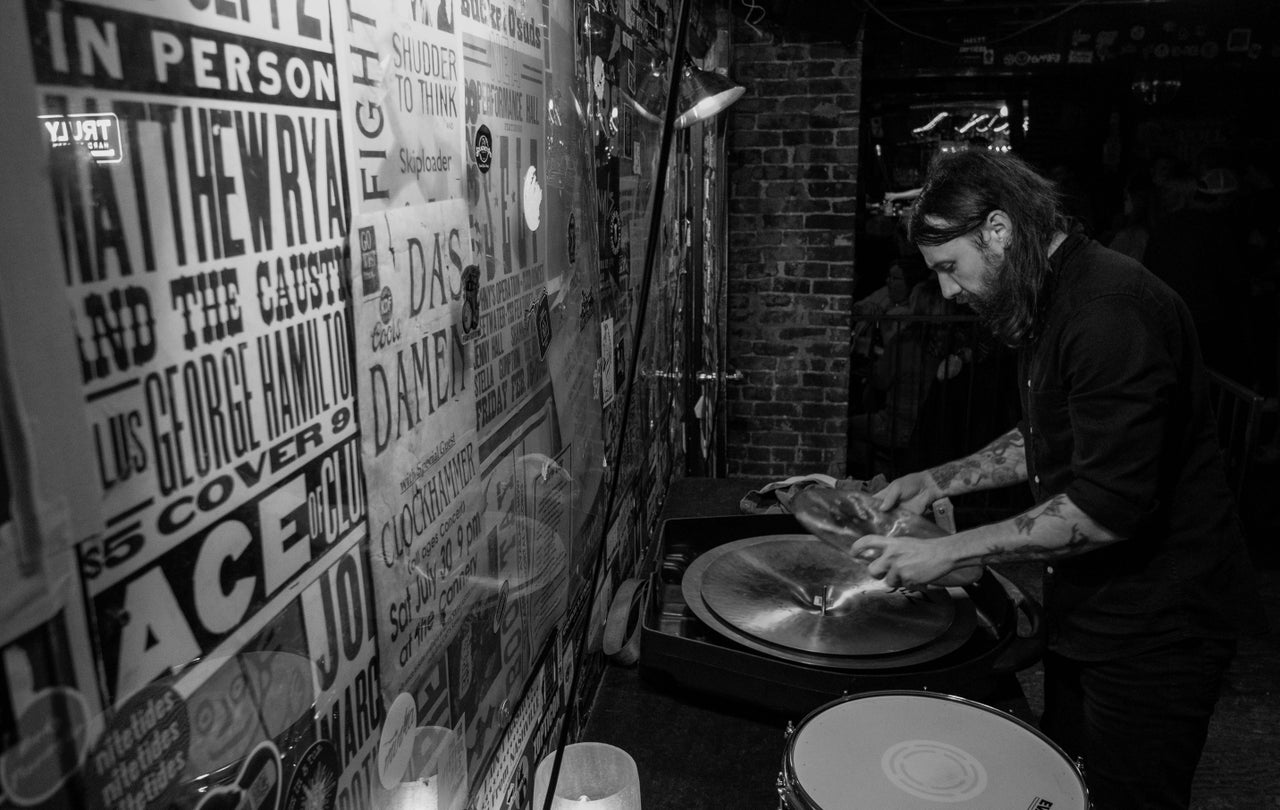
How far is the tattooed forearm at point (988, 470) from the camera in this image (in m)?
2.16

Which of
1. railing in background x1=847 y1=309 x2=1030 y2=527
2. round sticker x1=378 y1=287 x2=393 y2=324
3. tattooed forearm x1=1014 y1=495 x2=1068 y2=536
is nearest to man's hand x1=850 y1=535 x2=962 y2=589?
tattooed forearm x1=1014 y1=495 x2=1068 y2=536

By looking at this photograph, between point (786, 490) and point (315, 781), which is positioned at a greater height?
point (315, 781)

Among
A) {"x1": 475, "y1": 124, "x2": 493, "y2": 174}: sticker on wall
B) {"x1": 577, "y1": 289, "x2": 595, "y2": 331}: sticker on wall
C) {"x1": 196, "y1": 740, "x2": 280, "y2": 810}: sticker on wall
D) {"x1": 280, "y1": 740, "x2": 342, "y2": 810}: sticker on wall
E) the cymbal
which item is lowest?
the cymbal

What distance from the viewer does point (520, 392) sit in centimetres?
128

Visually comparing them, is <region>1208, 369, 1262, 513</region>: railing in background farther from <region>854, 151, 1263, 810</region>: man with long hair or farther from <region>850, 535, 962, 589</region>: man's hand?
<region>850, 535, 962, 589</region>: man's hand

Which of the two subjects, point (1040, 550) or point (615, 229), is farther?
point (615, 229)

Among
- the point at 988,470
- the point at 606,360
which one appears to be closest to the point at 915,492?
the point at 988,470

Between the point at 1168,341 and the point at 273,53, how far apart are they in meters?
1.57

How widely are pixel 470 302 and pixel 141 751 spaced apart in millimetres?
629

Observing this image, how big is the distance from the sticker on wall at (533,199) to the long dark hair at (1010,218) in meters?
0.86

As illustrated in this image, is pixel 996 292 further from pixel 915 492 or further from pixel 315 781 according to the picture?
pixel 315 781

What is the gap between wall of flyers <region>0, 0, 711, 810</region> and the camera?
0.46 metres

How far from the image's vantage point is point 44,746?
0.46m

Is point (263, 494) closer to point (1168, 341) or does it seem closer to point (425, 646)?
point (425, 646)
